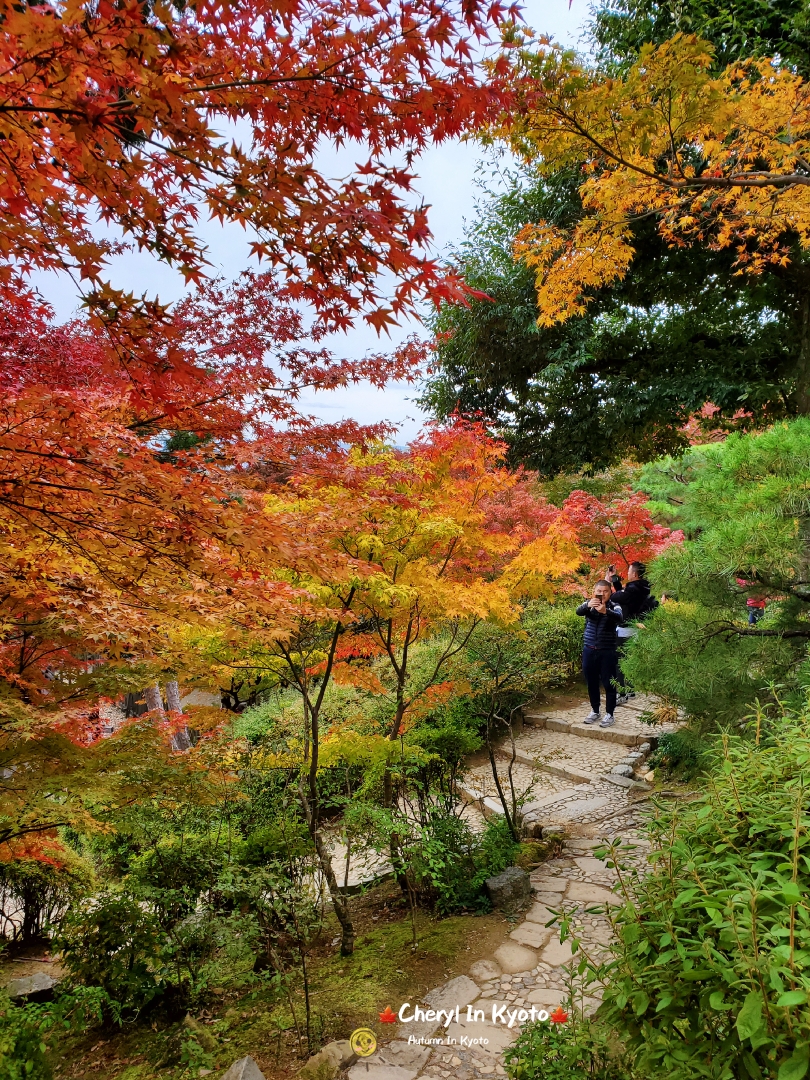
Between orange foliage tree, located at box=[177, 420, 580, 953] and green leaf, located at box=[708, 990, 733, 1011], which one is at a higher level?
orange foliage tree, located at box=[177, 420, 580, 953]

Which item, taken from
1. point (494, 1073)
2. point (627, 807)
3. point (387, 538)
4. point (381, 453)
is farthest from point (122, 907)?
point (627, 807)

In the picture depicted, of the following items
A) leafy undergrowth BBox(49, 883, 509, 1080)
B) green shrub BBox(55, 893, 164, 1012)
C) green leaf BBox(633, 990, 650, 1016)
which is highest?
green leaf BBox(633, 990, 650, 1016)

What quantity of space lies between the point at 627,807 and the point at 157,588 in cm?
446

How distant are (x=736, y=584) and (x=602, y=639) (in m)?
3.12

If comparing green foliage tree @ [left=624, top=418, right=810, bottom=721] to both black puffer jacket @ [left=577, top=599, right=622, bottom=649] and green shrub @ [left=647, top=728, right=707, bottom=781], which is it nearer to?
green shrub @ [left=647, top=728, right=707, bottom=781]

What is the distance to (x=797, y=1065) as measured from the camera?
0.87 meters

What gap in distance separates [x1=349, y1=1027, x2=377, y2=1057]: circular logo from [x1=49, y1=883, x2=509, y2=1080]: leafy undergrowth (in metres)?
0.08

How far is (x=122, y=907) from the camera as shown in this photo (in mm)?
3201

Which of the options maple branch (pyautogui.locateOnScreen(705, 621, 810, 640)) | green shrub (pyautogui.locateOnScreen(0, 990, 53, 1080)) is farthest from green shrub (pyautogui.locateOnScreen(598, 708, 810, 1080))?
green shrub (pyautogui.locateOnScreen(0, 990, 53, 1080))

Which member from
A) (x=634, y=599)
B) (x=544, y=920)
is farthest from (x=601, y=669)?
(x=544, y=920)

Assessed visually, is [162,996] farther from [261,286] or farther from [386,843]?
[261,286]

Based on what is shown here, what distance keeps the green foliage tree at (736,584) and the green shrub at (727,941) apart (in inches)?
59.1

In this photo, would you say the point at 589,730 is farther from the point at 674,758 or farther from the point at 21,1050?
the point at 21,1050

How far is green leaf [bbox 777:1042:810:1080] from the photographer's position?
2.81 feet
